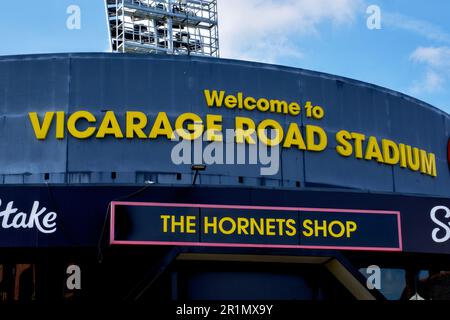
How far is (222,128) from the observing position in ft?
81.2

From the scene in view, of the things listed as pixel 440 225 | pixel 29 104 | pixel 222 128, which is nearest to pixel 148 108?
pixel 222 128

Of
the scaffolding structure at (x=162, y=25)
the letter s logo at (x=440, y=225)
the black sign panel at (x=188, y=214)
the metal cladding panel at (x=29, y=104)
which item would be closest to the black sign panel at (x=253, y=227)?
the black sign panel at (x=188, y=214)

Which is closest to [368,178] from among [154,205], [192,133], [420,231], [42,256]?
[420,231]

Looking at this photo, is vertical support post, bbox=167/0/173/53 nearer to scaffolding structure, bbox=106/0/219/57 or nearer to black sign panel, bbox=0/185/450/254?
scaffolding structure, bbox=106/0/219/57

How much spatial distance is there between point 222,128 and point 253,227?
412cm

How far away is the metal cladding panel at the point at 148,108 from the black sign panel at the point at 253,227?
116 inches

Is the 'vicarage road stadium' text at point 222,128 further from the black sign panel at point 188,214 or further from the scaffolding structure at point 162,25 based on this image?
the scaffolding structure at point 162,25

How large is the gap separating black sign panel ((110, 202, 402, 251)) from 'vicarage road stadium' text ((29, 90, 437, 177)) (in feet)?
11.5

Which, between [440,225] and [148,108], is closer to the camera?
[440,225]

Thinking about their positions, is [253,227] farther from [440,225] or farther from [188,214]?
[440,225]

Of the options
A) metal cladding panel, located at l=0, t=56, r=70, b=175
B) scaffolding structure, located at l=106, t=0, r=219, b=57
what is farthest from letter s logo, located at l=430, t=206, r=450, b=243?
scaffolding structure, located at l=106, t=0, r=219, b=57

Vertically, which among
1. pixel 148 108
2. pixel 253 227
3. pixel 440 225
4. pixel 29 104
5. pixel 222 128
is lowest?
pixel 253 227
